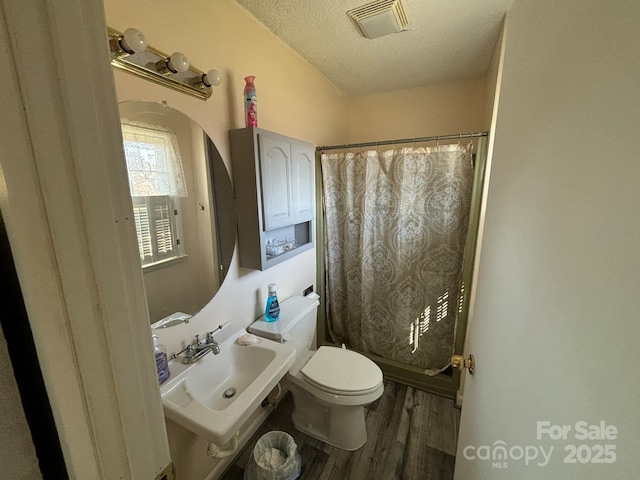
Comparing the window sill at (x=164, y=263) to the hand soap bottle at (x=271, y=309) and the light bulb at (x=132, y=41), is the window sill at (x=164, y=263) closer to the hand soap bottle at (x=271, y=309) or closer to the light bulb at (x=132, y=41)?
the hand soap bottle at (x=271, y=309)

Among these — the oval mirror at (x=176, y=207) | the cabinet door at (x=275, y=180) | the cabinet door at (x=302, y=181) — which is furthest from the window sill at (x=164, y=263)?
the cabinet door at (x=302, y=181)

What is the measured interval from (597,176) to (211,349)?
4.45 ft

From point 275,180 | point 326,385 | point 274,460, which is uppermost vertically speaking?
point 275,180

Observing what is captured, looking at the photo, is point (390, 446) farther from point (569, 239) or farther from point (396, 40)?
point (396, 40)

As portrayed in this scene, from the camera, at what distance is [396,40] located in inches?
58.8

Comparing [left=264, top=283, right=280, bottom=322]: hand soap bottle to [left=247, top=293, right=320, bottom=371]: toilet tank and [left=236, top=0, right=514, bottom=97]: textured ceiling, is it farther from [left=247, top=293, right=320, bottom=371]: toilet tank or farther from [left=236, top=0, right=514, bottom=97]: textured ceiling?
[left=236, top=0, right=514, bottom=97]: textured ceiling

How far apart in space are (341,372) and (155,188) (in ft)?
4.32

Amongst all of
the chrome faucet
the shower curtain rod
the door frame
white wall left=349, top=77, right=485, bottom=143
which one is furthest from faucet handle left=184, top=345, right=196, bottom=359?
white wall left=349, top=77, right=485, bottom=143

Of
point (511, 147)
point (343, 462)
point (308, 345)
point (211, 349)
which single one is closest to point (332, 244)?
point (308, 345)

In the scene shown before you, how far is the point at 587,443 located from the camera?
0.34 meters

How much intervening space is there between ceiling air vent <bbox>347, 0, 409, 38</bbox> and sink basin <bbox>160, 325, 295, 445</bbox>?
165cm

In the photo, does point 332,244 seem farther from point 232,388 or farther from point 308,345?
point 232,388

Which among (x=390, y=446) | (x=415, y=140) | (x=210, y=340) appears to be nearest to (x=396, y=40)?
(x=415, y=140)

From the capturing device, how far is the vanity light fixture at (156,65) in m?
0.81
